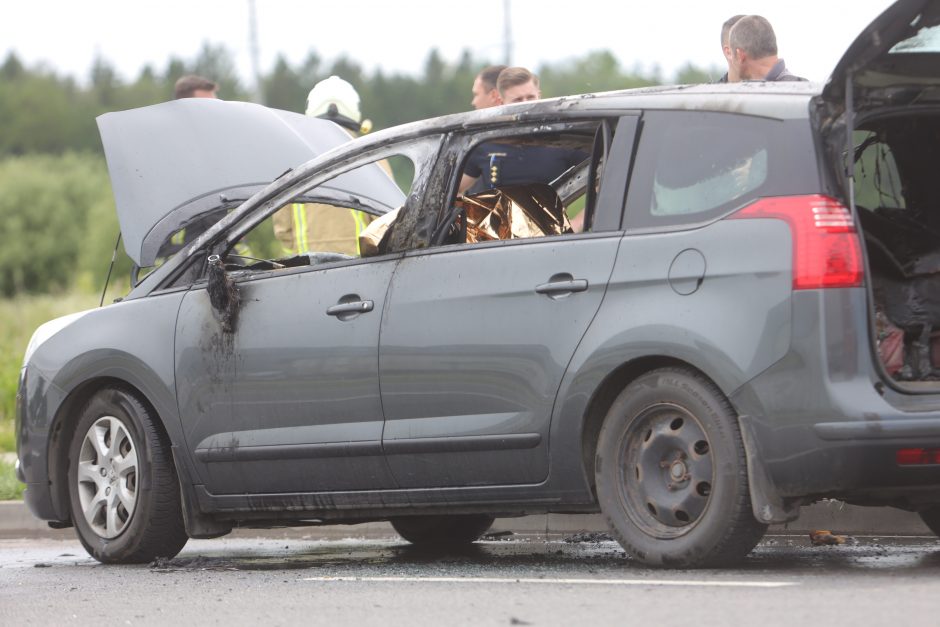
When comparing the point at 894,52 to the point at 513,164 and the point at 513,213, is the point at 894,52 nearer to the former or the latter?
the point at 513,213

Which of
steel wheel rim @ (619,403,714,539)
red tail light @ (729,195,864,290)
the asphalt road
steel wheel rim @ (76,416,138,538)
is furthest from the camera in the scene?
steel wheel rim @ (76,416,138,538)

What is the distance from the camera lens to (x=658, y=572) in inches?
224

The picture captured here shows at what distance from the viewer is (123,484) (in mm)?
7398

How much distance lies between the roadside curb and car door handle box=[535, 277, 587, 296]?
1.31 m

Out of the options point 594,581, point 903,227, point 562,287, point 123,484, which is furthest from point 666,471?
point 123,484

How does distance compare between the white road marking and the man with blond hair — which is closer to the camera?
the white road marking

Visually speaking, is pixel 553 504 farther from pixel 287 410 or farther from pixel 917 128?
pixel 917 128

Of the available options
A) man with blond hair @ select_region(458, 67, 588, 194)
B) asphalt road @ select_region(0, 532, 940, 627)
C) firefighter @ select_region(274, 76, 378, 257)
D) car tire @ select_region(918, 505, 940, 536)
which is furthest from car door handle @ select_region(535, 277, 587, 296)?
firefighter @ select_region(274, 76, 378, 257)

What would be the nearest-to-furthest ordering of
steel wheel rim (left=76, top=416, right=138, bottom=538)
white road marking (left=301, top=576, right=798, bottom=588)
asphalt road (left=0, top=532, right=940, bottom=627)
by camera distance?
asphalt road (left=0, top=532, right=940, bottom=627) < white road marking (left=301, top=576, right=798, bottom=588) < steel wheel rim (left=76, top=416, right=138, bottom=538)

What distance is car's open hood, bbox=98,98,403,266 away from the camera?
777cm

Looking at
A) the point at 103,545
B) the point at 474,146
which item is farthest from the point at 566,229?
the point at 103,545

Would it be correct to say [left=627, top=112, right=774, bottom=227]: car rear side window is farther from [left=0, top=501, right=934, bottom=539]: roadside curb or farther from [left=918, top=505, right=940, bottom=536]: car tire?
[left=918, top=505, right=940, bottom=536]: car tire

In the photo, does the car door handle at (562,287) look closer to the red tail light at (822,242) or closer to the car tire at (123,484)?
the red tail light at (822,242)

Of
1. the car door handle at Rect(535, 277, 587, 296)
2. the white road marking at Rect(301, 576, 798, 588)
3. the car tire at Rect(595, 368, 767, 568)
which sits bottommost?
the white road marking at Rect(301, 576, 798, 588)
